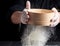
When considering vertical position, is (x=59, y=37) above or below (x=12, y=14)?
below

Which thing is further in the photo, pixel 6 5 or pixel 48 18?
pixel 6 5

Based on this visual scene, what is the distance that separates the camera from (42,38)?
0.69 meters

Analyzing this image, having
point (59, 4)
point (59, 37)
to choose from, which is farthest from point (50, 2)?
point (59, 37)

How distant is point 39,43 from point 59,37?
0.89 ft

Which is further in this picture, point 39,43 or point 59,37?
point 59,37

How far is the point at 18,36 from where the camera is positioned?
0.92 meters

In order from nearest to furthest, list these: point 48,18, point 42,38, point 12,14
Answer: point 48,18
point 42,38
point 12,14

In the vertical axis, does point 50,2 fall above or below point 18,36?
above

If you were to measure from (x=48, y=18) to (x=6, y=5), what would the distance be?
0.35m

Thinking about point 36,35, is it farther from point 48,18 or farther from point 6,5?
point 6,5

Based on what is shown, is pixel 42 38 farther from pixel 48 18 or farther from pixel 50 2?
pixel 50 2

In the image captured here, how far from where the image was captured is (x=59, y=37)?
941mm

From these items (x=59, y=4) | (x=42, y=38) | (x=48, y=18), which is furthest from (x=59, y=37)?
(x=48, y=18)

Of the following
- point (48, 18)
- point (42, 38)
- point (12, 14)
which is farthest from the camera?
point (12, 14)
